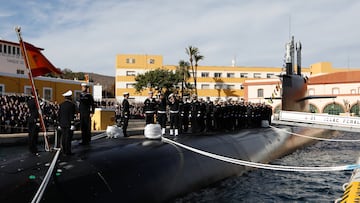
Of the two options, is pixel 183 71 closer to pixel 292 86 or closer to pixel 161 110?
pixel 292 86

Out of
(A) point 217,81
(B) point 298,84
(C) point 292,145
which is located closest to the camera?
(C) point 292,145

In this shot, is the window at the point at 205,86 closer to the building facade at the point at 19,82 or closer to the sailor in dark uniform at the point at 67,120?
the building facade at the point at 19,82

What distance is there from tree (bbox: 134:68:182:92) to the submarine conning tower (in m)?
38.7

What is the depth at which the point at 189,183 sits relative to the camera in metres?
8.48

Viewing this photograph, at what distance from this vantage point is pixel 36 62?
7.23m

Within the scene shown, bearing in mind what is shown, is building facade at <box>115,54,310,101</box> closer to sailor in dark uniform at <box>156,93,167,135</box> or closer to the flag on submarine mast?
sailor in dark uniform at <box>156,93,167,135</box>

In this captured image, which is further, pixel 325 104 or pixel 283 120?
pixel 325 104

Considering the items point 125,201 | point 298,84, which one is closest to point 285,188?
point 125,201

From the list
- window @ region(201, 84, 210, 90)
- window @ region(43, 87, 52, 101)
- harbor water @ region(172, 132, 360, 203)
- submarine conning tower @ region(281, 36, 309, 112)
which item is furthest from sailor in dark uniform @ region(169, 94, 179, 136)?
window @ region(201, 84, 210, 90)

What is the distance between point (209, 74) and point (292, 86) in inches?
1960

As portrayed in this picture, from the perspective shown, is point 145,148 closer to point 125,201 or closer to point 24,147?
point 125,201

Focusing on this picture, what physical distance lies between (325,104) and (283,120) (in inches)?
1681

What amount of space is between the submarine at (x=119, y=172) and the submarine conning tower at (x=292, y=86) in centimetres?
680

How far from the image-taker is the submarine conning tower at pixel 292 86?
17922mm
